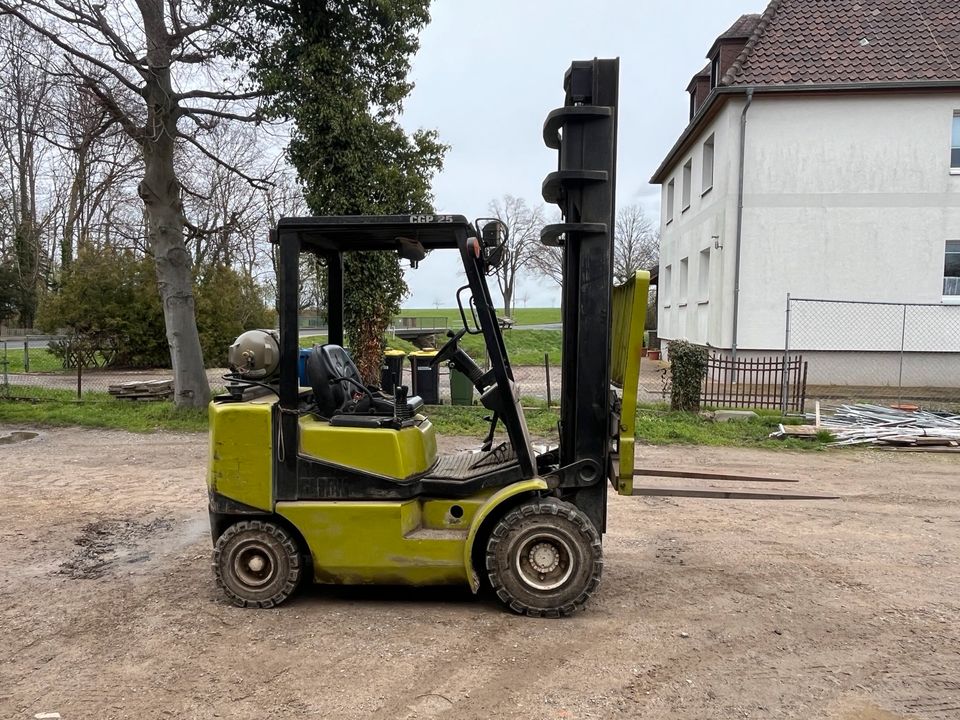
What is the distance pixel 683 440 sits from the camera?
34.4 ft

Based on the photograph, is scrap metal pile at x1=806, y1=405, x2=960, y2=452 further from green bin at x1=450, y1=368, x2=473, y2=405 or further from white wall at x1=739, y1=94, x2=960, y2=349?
green bin at x1=450, y1=368, x2=473, y2=405

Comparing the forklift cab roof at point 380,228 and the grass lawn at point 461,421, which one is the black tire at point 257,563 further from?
the grass lawn at point 461,421

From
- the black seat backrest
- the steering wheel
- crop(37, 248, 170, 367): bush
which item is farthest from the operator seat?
crop(37, 248, 170, 367): bush

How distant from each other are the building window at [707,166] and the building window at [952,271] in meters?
5.77

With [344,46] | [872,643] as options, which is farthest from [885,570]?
[344,46]

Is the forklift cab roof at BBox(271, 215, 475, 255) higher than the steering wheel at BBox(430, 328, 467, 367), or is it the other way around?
the forklift cab roof at BBox(271, 215, 475, 255)

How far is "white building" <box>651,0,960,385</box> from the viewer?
53.3 ft

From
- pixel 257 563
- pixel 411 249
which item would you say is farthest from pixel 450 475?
pixel 411 249

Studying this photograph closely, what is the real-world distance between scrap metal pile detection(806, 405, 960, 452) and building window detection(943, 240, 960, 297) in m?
6.25

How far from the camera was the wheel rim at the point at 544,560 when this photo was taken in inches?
161

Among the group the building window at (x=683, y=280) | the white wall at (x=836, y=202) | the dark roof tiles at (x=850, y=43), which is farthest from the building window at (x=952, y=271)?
the building window at (x=683, y=280)

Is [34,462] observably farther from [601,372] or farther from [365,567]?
[601,372]

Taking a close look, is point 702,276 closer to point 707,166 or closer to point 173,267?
point 707,166

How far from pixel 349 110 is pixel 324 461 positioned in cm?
1110
